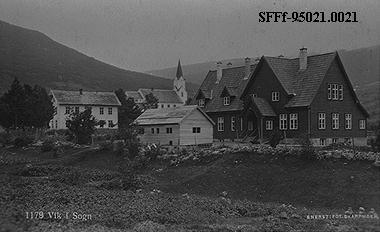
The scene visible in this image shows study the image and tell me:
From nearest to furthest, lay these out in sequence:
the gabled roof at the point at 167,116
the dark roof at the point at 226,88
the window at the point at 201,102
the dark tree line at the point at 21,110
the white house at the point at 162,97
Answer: the gabled roof at the point at 167,116
the dark roof at the point at 226,88
the window at the point at 201,102
the dark tree line at the point at 21,110
the white house at the point at 162,97

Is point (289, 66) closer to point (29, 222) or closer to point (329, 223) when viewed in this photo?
point (329, 223)

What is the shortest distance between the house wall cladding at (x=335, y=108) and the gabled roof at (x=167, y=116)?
9580 millimetres

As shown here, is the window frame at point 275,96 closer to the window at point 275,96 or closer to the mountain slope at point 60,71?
the window at point 275,96

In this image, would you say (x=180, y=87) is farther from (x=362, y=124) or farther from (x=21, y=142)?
(x=362, y=124)

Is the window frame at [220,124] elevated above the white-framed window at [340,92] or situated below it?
below

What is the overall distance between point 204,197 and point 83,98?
5733cm

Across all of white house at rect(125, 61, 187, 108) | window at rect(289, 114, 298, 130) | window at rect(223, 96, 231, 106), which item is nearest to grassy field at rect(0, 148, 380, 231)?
window at rect(289, 114, 298, 130)

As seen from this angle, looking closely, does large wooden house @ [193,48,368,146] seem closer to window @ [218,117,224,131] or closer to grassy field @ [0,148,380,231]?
window @ [218,117,224,131]

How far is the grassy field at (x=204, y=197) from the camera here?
507 inches

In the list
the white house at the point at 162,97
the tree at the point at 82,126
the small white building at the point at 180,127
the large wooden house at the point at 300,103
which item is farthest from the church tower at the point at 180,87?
the tree at the point at 82,126

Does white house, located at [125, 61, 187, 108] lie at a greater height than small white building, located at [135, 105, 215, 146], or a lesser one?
greater

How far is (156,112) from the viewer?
46031 millimetres

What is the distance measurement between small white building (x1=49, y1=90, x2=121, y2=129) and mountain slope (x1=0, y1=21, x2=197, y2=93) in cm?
915

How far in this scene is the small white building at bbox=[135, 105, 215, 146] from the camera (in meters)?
41.1
